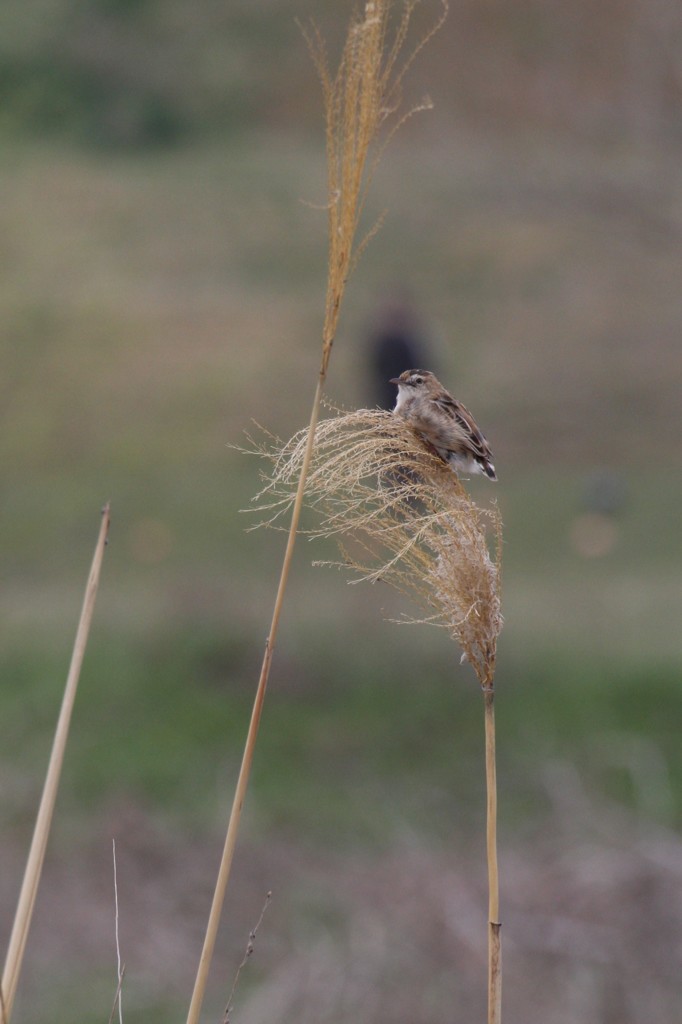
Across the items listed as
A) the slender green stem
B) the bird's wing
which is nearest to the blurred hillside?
the bird's wing

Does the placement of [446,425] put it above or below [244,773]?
above

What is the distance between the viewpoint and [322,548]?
19.0m

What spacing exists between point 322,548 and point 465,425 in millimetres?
15695

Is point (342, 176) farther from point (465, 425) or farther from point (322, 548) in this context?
point (322, 548)

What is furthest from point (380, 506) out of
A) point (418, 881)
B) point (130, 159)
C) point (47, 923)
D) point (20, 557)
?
point (130, 159)

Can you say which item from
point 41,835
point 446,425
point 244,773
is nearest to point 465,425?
point 446,425

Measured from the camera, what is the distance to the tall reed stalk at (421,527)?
7.72 ft

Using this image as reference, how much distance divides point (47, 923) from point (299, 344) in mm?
17884

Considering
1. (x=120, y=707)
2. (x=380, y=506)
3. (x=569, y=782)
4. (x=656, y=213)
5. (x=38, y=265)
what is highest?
(x=38, y=265)

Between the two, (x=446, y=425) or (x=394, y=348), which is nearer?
(x=446, y=425)

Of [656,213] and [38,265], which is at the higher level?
[38,265]

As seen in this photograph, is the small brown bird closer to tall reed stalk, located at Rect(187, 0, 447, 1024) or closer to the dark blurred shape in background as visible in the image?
tall reed stalk, located at Rect(187, 0, 447, 1024)

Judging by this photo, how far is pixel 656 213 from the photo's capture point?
57.3ft

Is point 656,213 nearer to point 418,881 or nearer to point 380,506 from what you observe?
point 418,881
